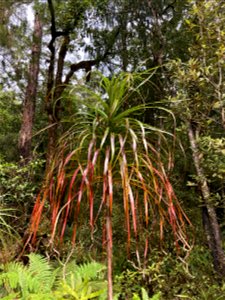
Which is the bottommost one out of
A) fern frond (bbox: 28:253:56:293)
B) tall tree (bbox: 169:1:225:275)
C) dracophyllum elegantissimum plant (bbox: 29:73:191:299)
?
fern frond (bbox: 28:253:56:293)

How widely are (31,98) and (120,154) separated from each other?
737 cm

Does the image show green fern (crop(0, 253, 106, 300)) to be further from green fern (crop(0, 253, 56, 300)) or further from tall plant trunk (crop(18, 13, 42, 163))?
tall plant trunk (crop(18, 13, 42, 163))

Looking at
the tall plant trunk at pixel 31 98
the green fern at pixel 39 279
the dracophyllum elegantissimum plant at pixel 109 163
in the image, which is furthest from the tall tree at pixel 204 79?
the tall plant trunk at pixel 31 98

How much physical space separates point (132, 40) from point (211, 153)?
4.45 metres

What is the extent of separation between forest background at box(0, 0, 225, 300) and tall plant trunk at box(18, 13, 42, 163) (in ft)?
0.11

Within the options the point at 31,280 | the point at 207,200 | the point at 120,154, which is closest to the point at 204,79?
the point at 207,200

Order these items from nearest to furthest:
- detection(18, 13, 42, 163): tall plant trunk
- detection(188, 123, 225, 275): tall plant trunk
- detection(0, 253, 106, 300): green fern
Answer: detection(0, 253, 106, 300): green fern < detection(188, 123, 225, 275): tall plant trunk < detection(18, 13, 42, 163): tall plant trunk

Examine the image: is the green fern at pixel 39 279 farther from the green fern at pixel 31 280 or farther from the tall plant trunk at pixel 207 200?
the tall plant trunk at pixel 207 200

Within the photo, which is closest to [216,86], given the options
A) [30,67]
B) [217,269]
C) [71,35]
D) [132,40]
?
[217,269]

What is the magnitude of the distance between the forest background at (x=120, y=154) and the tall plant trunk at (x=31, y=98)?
1.4 inches

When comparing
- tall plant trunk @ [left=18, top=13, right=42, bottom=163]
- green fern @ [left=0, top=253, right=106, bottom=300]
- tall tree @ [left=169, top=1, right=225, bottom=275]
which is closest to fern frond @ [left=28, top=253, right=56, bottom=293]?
green fern @ [left=0, top=253, right=106, bottom=300]

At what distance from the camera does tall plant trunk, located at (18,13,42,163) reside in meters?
7.77

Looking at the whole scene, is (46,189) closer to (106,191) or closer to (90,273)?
(106,191)

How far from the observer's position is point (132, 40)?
6824mm
